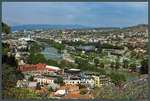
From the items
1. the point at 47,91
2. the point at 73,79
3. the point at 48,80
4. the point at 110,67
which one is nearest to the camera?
the point at 47,91

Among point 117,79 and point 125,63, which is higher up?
point 117,79

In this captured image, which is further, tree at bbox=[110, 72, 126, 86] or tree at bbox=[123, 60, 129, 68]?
tree at bbox=[123, 60, 129, 68]

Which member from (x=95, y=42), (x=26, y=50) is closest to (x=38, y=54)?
(x=26, y=50)

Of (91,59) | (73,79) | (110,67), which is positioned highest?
(73,79)

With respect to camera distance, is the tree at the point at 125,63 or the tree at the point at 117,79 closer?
the tree at the point at 117,79

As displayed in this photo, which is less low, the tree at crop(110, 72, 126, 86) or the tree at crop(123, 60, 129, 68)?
the tree at crop(110, 72, 126, 86)

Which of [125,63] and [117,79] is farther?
[125,63]

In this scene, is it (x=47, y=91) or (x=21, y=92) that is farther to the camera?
(x=47, y=91)

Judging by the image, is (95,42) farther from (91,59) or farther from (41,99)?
(41,99)

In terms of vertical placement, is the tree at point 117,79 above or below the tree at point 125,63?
above

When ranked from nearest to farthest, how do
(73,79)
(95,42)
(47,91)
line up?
(47,91) → (73,79) → (95,42)

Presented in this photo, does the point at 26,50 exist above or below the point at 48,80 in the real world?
below
